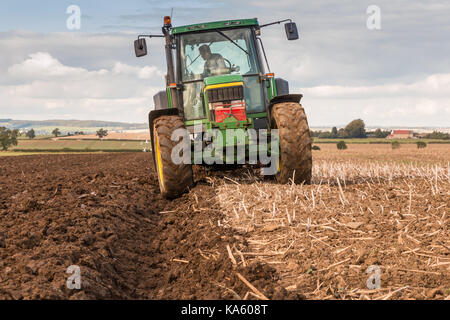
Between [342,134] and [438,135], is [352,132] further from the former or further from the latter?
[438,135]

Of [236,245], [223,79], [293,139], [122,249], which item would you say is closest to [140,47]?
[223,79]

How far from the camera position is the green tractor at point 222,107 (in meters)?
8.56

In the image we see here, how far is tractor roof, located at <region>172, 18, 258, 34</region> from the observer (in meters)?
9.53

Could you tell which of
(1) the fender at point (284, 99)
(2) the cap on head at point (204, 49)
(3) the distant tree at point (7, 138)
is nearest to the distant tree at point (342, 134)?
(3) the distant tree at point (7, 138)

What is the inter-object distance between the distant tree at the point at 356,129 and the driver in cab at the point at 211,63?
44744 millimetres

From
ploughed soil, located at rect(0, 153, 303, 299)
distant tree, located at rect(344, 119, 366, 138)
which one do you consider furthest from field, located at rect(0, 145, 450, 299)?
distant tree, located at rect(344, 119, 366, 138)

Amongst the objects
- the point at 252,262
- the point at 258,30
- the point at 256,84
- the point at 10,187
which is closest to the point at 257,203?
the point at 252,262

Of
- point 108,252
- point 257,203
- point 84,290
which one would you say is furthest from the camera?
point 257,203

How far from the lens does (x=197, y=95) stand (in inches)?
374

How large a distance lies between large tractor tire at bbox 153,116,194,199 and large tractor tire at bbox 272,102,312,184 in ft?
5.50

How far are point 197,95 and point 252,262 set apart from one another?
5.19 meters

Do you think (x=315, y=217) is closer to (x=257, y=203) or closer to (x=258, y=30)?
(x=257, y=203)

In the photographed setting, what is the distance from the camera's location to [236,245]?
5504 mm

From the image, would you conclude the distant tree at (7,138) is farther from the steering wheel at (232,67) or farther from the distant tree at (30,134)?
the steering wheel at (232,67)
